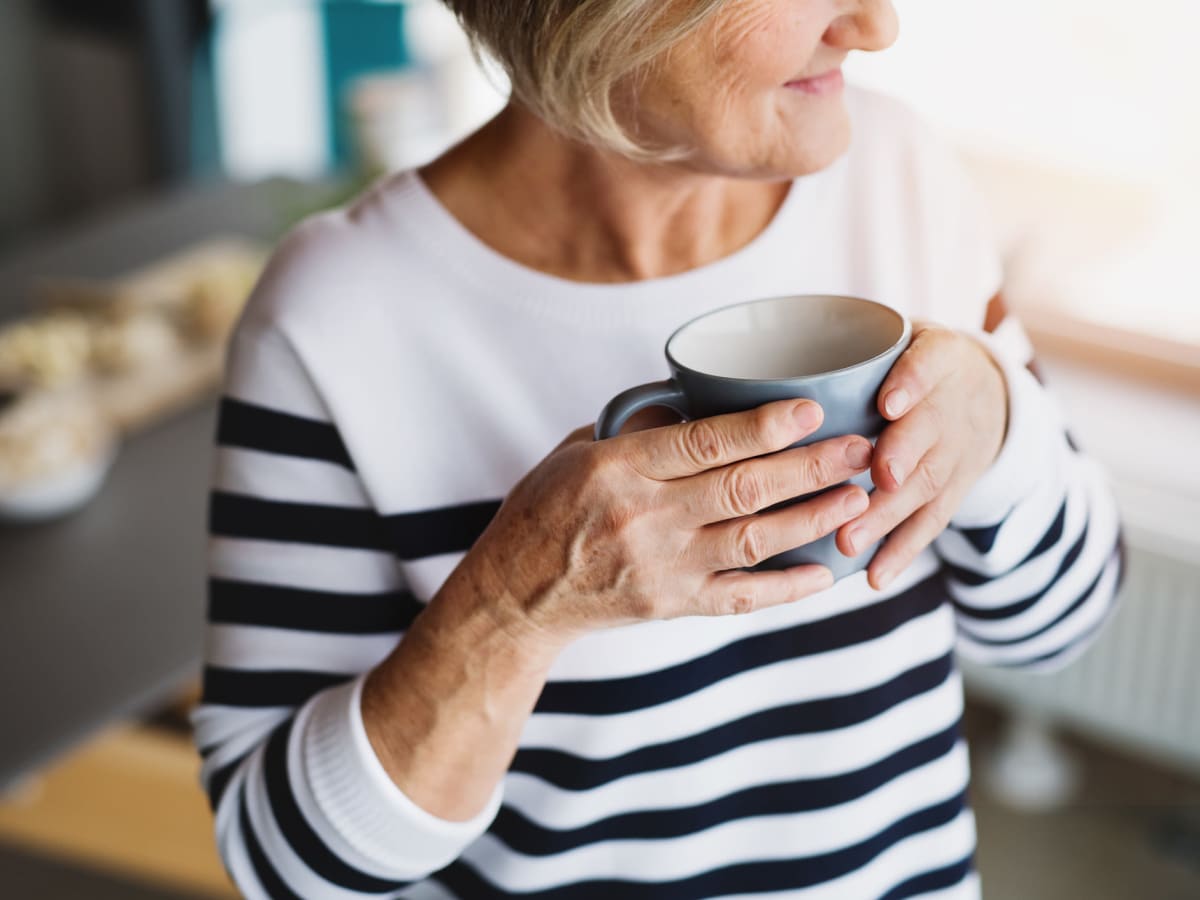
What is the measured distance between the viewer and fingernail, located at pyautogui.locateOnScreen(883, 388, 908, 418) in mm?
585

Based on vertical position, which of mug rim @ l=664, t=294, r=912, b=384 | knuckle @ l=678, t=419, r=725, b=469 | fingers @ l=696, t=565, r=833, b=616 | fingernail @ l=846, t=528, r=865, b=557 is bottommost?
fingers @ l=696, t=565, r=833, b=616

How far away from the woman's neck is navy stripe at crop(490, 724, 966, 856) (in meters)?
0.33

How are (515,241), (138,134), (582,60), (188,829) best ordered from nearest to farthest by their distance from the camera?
(582,60) < (515,241) < (188,829) < (138,134)

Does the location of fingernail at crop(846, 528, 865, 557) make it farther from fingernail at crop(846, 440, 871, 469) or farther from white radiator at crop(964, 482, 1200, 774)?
white radiator at crop(964, 482, 1200, 774)

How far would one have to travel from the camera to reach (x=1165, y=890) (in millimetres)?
1999

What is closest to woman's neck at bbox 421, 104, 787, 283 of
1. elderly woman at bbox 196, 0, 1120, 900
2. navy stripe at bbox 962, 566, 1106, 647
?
elderly woman at bbox 196, 0, 1120, 900

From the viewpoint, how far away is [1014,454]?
71cm

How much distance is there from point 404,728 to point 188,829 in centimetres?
126

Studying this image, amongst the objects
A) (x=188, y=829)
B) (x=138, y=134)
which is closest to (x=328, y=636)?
(x=188, y=829)

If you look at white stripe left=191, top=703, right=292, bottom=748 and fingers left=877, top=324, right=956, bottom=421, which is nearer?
fingers left=877, top=324, right=956, bottom=421

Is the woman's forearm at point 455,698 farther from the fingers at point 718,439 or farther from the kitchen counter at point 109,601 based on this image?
the kitchen counter at point 109,601

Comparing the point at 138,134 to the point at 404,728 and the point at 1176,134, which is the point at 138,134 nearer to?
the point at 1176,134

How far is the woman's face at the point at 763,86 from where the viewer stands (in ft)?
2.10

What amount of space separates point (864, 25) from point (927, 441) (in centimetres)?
22
